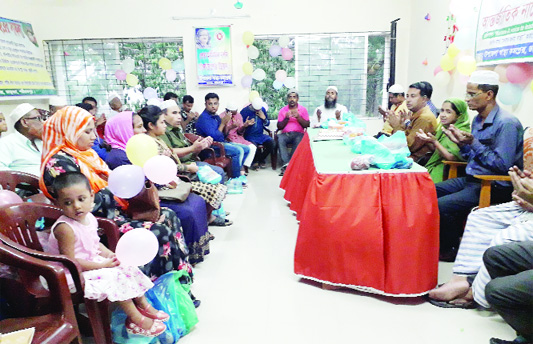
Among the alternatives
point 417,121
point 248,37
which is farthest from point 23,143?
point 248,37

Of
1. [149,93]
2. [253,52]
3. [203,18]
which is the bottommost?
[149,93]

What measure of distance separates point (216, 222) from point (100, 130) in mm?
2047

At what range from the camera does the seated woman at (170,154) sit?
8.93 feet

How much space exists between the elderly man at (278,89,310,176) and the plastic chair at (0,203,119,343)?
3.97 metres

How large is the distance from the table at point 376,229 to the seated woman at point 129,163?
80 cm

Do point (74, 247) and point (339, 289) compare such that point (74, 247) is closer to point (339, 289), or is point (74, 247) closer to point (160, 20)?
point (339, 289)

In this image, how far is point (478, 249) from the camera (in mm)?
2057

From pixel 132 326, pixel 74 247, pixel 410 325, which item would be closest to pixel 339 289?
pixel 410 325

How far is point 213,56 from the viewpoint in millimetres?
5754

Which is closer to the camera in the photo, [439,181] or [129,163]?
[129,163]

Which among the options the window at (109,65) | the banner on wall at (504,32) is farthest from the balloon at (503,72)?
the window at (109,65)

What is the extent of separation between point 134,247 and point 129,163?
1145mm

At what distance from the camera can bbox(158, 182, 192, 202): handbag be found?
8.05 feet

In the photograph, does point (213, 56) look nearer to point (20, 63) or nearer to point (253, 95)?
point (253, 95)
